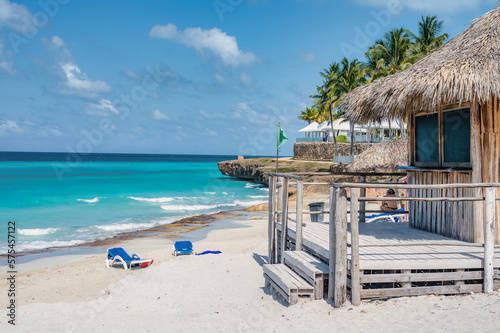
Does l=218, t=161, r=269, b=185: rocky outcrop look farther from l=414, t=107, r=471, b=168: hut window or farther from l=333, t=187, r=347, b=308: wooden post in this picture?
l=333, t=187, r=347, b=308: wooden post

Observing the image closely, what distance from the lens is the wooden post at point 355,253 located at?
16.6 feet

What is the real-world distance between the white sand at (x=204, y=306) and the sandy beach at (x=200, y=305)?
0.01m

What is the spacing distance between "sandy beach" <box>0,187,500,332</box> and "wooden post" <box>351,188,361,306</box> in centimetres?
15

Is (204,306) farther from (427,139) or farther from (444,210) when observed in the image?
(427,139)

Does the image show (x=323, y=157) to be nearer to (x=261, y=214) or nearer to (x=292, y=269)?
(x=261, y=214)

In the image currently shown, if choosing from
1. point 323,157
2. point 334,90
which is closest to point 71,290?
point 334,90

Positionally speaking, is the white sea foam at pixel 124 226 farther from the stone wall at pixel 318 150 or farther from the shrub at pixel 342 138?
the shrub at pixel 342 138

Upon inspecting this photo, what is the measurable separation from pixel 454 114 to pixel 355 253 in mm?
3377

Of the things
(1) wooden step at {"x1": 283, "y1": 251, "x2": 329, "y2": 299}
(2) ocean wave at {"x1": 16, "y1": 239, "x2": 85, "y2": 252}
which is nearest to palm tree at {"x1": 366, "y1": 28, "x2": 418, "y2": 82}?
(2) ocean wave at {"x1": 16, "y1": 239, "x2": 85, "y2": 252}

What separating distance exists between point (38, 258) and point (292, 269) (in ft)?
35.2

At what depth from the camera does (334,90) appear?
40406 mm

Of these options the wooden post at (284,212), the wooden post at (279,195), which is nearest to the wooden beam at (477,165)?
the wooden post at (284,212)

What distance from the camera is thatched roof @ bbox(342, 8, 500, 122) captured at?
19.1 ft

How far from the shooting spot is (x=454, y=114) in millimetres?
6836
